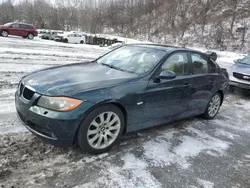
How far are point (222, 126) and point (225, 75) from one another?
1.27 m

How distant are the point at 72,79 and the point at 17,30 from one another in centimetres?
2475

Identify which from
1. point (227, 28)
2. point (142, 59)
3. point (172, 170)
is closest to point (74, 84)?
point (142, 59)

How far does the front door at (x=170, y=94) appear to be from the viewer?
3.76 meters

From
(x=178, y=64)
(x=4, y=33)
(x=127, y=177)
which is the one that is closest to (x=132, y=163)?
(x=127, y=177)

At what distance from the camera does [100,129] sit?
3295 mm

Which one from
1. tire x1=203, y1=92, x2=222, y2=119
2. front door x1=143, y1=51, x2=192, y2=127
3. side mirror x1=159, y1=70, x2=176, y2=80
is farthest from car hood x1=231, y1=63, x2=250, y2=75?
side mirror x1=159, y1=70, x2=176, y2=80

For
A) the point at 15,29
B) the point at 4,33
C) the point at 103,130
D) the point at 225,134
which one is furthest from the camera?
the point at 15,29

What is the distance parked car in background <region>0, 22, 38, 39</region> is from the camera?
79.0 ft

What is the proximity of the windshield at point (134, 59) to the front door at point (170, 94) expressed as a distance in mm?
197

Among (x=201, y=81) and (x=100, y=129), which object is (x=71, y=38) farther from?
(x=100, y=129)

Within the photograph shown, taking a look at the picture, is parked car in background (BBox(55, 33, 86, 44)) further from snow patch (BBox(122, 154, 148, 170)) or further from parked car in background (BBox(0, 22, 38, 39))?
snow patch (BBox(122, 154, 148, 170))

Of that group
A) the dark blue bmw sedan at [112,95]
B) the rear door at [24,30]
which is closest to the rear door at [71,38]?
the rear door at [24,30]

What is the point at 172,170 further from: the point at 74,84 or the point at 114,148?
the point at 74,84

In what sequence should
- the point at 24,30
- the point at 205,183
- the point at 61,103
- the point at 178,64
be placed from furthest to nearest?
the point at 24,30
the point at 178,64
the point at 205,183
the point at 61,103
